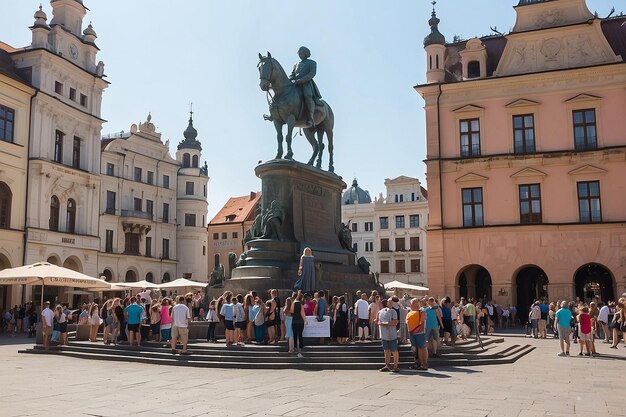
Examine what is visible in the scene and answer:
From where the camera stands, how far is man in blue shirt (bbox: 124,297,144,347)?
16.6 metres

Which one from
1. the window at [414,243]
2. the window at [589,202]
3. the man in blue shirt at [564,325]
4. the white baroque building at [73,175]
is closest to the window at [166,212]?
the white baroque building at [73,175]

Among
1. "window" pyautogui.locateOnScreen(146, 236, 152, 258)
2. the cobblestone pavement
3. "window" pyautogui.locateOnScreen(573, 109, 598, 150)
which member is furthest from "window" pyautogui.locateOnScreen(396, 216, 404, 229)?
the cobblestone pavement

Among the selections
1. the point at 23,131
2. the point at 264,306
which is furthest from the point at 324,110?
the point at 23,131

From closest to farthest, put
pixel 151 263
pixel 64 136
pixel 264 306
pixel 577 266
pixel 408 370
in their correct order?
pixel 408 370 < pixel 264 306 < pixel 577 266 < pixel 64 136 < pixel 151 263

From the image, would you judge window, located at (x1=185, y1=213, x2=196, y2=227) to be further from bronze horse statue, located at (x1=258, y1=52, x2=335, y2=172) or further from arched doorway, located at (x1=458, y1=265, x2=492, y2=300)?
bronze horse statue, located at (x1=258, y1=52, x2=335, y2=172)

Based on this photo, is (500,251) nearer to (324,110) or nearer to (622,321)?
(622,321)

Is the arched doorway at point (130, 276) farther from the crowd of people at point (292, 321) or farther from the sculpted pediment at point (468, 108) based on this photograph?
the crowd of people at point (292, 321)

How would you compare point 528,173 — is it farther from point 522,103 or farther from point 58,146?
point 58,146

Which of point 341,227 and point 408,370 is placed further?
point 341,227

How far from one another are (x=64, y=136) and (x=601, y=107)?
111 ft

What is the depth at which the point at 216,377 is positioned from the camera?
12438mm

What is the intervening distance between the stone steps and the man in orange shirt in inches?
20.3

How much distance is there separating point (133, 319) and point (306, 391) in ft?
25.4

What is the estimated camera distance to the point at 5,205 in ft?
124
